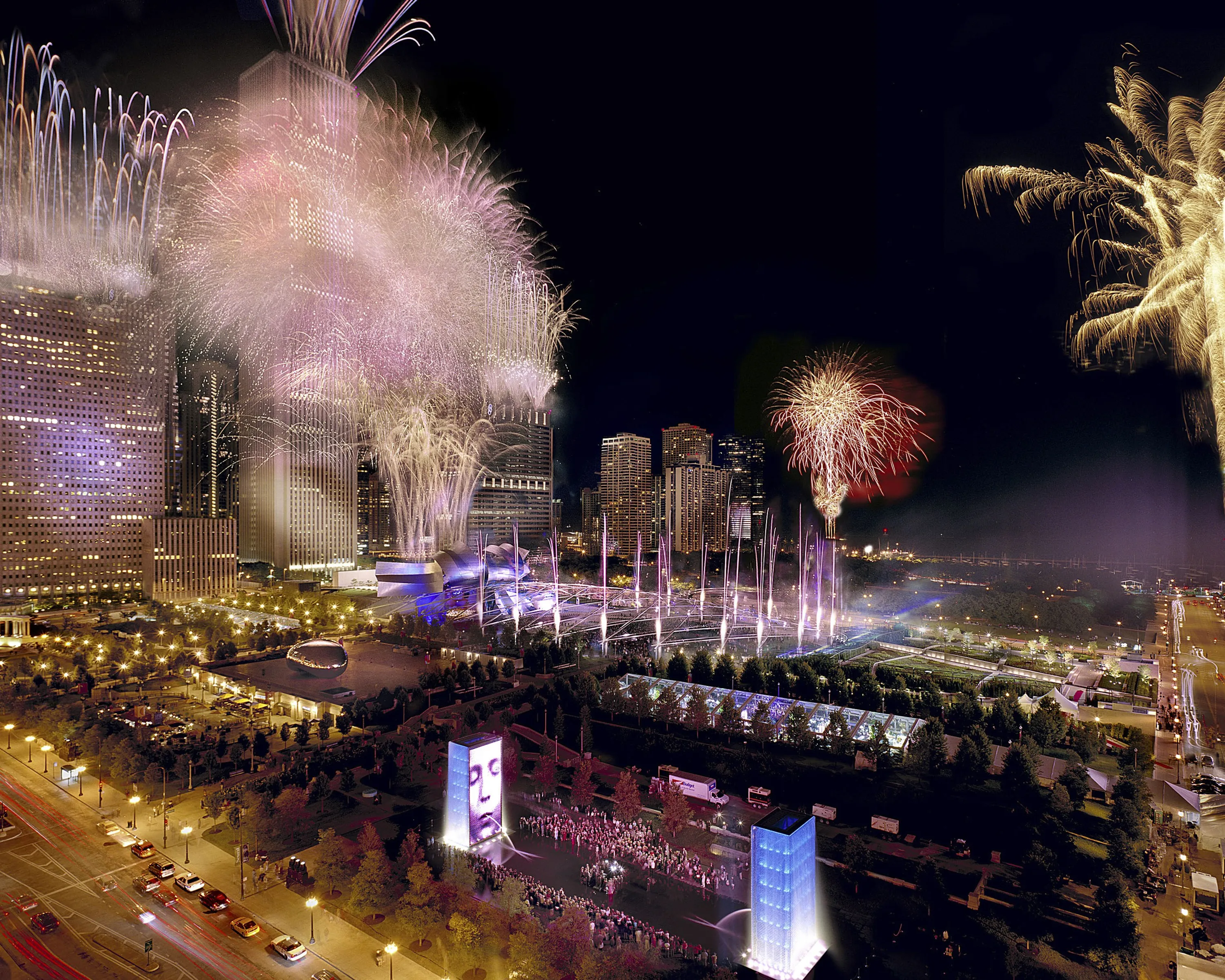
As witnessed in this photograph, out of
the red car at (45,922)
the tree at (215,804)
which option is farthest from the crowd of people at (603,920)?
the red car at (45,922)

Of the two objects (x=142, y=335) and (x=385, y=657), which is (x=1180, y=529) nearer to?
(x=385, y=657)

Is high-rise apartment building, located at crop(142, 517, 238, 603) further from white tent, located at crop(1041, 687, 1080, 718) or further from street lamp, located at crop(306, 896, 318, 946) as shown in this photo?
white tent, located at crop(1041, 687, 1080, 718)

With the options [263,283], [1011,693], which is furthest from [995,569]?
[263,283]

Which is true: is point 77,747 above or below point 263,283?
below

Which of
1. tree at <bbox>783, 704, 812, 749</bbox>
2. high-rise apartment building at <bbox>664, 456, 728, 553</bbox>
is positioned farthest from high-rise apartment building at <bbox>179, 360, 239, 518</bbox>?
tree at <bbox>783, 704, 812, 749</bbox>

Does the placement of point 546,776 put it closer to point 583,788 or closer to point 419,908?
point 583,788

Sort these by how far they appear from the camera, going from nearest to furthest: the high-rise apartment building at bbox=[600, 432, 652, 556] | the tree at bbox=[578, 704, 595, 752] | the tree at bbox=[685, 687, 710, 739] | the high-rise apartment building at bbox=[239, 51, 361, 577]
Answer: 1. the tree at bbox=[578, 704, 595, 752]
2. the tree at bbox=[685, 687, 710, 739]
3. the high-rise apartment building at bbox=[239, 51, 361, 577]
4. the high-rise apartment building at bbox=[600, 432, 652, 556]

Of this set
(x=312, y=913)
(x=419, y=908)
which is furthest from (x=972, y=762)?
(x=312, y=913)
